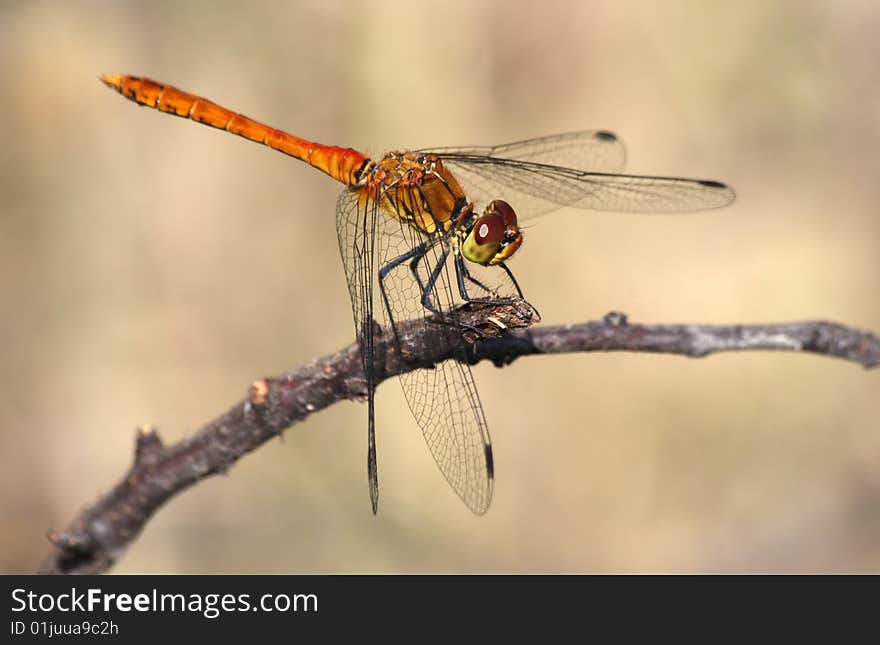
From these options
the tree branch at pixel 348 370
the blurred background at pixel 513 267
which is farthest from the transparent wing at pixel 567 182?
the tree branch at pixel 348 370

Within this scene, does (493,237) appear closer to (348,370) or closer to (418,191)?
(418,191)

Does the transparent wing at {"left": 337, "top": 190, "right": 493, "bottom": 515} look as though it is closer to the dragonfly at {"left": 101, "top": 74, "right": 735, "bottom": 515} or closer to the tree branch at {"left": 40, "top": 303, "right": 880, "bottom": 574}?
the dragonfly at {"left": 101, "top": 74, "right": 735, "bottom": 515}

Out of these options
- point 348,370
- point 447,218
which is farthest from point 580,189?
point 348,370

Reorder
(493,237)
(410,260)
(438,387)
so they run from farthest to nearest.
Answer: (410,260), (493,237), (438,387)

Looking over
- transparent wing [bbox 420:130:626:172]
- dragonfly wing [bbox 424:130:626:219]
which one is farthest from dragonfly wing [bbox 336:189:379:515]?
transparent wing [bbox 420:130:626:172]

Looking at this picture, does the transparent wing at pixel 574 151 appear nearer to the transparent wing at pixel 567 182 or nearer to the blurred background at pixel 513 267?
the transparent wing at pixel 567 182

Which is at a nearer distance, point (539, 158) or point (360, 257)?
point (360, 257)
